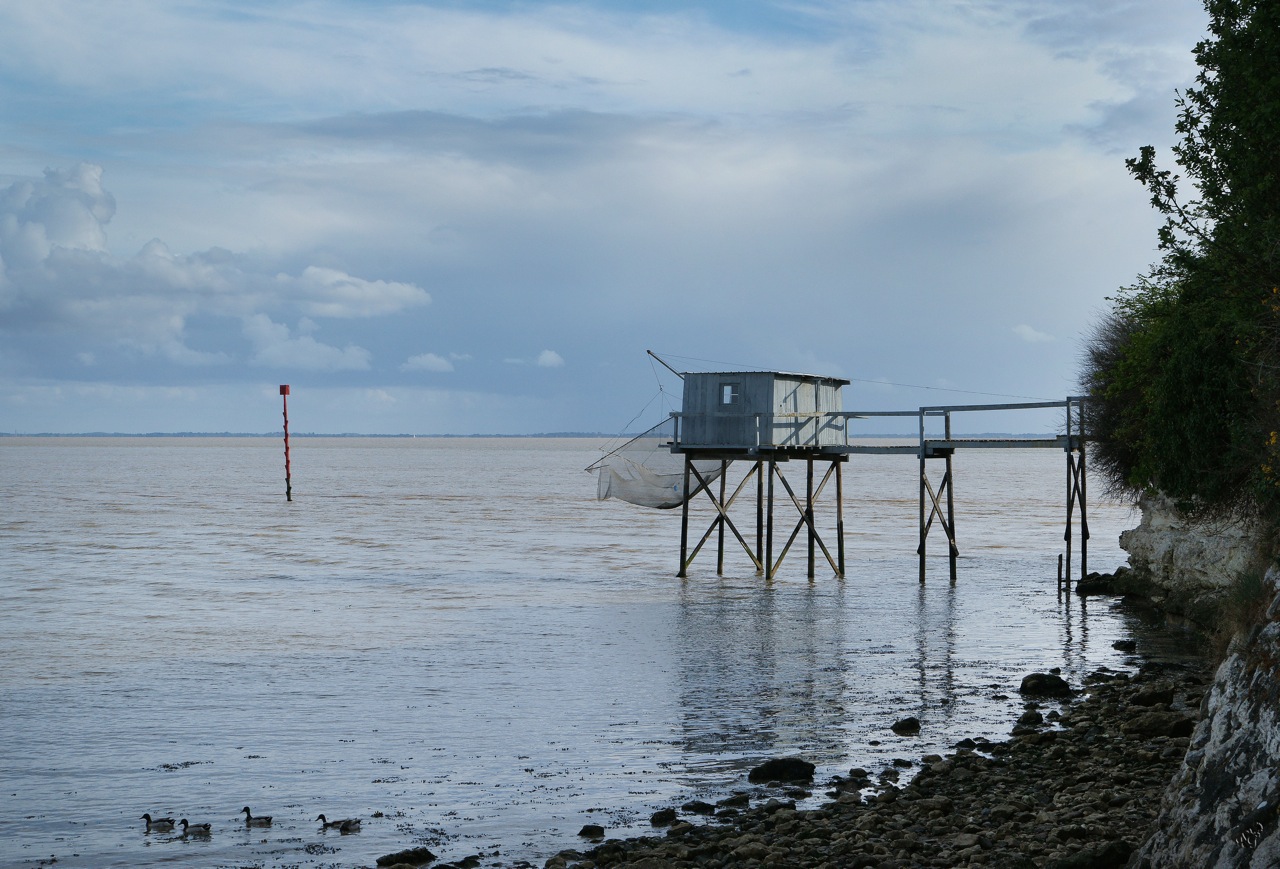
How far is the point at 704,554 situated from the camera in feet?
159

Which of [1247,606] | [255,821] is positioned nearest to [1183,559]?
[1247,606]

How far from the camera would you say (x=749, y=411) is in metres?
35.8

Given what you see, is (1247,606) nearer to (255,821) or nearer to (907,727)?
(907,727)

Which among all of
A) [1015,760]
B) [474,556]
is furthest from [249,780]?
[474,556]

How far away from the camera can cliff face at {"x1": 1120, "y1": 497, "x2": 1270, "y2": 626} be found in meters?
25.0

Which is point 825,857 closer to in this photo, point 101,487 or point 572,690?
point 572,690

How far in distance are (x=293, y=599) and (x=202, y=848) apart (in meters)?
22.0

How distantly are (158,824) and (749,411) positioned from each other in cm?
2478

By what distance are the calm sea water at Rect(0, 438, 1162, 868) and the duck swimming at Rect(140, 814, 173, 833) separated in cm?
18

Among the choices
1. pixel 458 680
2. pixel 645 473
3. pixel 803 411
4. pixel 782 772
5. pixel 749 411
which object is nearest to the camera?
pixel 782 772

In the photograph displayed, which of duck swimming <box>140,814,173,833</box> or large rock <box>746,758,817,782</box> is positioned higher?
large rock <box>746,758,817,782</box>

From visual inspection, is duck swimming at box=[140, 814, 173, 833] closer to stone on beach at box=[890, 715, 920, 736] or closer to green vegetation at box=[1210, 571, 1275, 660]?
stone on beach at box=[890, 715, 920, 736]

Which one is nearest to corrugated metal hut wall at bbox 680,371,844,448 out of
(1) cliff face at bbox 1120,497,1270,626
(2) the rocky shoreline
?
(1) cliff face at bbox 1120,497,1270,626

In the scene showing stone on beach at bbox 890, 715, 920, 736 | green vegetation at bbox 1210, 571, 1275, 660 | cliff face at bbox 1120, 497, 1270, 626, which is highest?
green vegetation at bbox 1210, 571, 1275, 660
